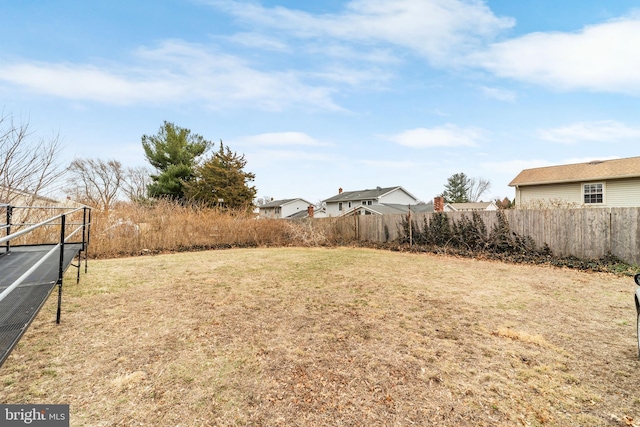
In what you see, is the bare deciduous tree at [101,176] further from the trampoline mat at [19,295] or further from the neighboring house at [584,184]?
the neighboring house at [584,184]

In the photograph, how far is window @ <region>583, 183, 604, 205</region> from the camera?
13.5m

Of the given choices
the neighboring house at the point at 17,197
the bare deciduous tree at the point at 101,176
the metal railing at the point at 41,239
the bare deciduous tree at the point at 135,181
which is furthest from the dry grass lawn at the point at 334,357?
the bare deciduous tree at the point at 135,181

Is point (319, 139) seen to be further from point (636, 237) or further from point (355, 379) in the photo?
point (355, 379)

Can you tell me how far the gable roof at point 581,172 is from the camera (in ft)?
41.9

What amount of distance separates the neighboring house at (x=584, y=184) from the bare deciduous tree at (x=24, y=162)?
16155mm

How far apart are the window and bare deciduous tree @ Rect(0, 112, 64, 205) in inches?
818

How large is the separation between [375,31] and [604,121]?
10.2 m

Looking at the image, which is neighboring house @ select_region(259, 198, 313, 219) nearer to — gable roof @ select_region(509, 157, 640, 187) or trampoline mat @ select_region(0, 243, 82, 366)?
gable roof @ select_region(509, 157, 640, 187)

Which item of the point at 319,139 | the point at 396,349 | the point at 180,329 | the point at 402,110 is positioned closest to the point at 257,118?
the point at 319,139

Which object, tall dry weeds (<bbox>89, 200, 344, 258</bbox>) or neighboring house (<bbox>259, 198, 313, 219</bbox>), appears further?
neighboring house (<bbox>259, 198, 313, 219</bbox>)

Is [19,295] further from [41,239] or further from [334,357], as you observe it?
[41,239]

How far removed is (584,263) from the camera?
23.3 ft

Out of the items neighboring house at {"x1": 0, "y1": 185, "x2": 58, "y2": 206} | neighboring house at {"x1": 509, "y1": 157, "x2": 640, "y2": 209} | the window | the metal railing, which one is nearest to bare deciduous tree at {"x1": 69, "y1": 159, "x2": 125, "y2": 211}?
the metal railing

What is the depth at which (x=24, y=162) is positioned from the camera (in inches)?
251
